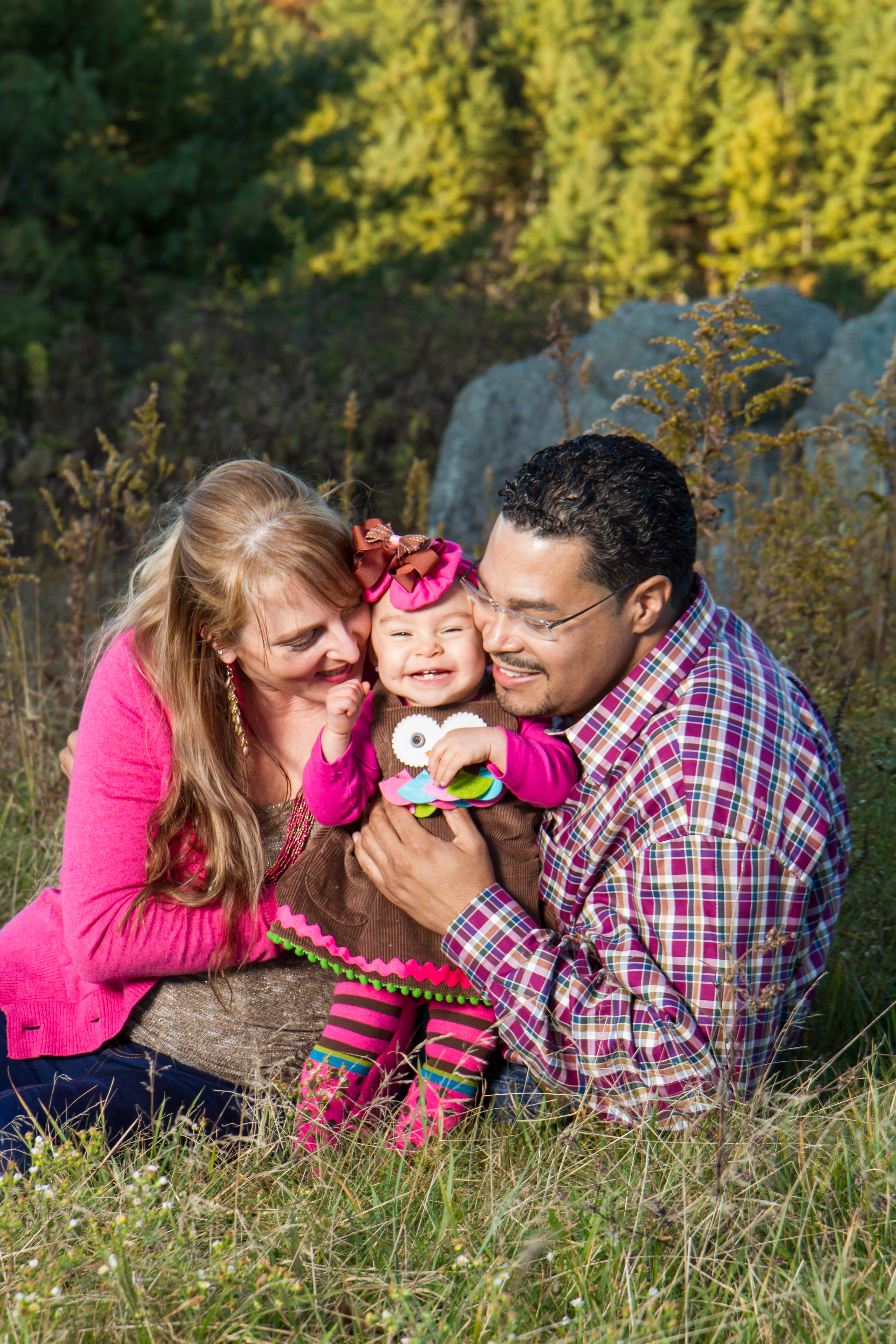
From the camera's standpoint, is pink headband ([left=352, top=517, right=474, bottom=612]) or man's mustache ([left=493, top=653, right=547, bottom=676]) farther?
pink headband ([left=352, top=517, right=474, bottom=612])

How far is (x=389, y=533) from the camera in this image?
96.3 inches

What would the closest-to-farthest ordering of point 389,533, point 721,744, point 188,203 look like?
point 721,744, point 389,533, point 188,203

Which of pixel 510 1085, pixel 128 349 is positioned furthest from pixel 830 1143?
pixel 128 349

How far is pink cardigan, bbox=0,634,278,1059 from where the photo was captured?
7.80ft

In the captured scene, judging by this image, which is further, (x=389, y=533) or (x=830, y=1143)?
(x=389, y=533)

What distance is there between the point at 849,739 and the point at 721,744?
5.19 feet

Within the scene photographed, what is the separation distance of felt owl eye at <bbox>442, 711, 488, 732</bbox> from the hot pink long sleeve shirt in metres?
0.09

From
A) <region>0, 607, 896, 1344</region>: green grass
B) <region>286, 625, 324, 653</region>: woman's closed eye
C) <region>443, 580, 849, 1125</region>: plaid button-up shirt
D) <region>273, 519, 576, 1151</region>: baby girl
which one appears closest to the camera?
<region>0, 607, 896, 1344</region>: green grass

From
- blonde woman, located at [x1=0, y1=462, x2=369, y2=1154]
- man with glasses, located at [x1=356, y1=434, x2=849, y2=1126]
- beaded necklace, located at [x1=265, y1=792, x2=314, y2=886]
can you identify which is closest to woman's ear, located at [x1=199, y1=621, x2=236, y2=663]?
blonde woman, located at [x1=0, y1=462, x2=369, y2=1154]

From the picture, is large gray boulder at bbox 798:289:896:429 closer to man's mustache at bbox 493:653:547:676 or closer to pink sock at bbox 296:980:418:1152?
man's mustache at bbox 493:653:547:676

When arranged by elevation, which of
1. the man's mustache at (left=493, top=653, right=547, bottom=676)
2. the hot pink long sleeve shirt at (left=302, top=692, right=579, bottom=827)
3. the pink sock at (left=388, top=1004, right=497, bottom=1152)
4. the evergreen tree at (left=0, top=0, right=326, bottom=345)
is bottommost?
the pink sock at (left=388, top=1004, right=497, bottom=1152)

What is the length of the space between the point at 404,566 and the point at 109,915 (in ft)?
3.19

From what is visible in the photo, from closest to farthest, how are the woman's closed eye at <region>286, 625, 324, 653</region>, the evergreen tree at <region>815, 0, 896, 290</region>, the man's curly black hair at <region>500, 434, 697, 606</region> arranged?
the man's curly black hair at <region>500, 434, 697, 606</region>, the woman's closed eye at <region>286, 625, 324, 653</region>, the evergreen tree at <region>815, 0, 896, 290</region>

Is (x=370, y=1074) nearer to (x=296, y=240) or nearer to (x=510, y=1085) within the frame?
(x=510, y=1085)
